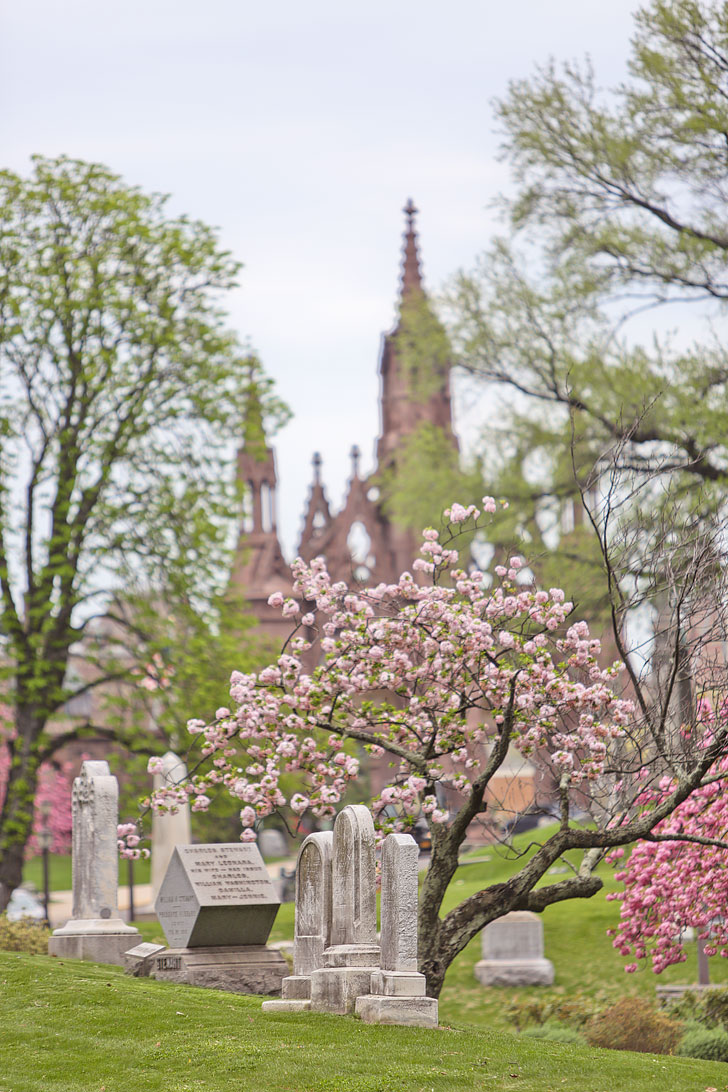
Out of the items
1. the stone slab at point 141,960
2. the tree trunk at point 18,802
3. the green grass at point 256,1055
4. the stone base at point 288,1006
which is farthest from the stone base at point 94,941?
the tree trunk at point 18,802

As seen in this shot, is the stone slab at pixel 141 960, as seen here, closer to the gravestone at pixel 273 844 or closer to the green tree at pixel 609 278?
the green tree at pixel 609 278

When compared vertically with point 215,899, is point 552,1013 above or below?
below

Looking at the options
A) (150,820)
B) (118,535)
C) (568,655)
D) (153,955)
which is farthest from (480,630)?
(150,820)

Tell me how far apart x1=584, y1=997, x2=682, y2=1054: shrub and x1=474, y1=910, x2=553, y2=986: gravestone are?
16.7 ft

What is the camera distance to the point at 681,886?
50.9 feet

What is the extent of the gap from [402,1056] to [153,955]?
590 centimetres

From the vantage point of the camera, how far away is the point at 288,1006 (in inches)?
469

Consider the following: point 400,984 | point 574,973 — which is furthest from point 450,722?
point 574,973

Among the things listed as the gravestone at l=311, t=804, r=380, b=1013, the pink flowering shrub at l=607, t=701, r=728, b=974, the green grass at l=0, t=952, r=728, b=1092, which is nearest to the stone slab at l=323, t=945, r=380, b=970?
the gravestone at l=311, t=804, r=380, b=1013

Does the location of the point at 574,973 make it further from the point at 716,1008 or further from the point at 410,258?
the point at 410,258

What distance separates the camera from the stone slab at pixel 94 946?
15.8 metres

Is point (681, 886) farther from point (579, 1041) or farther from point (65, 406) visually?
point (65, 406)

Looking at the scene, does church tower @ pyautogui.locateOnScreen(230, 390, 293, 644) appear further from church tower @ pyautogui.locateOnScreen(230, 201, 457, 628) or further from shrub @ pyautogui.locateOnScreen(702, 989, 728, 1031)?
shrub @ pyautogui.locateOnScreen(702, 989, 728, 1031)

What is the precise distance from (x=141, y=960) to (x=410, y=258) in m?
47.7
